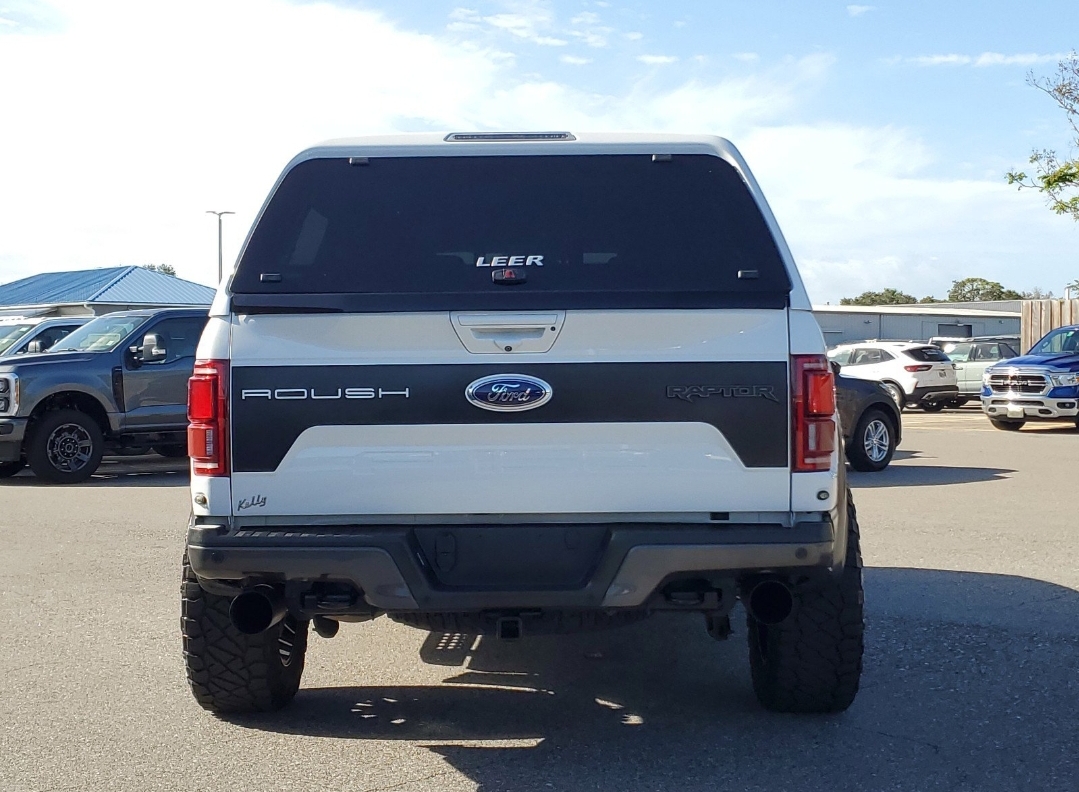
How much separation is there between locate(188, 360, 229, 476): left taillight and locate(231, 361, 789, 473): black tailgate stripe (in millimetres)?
115

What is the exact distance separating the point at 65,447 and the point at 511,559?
36.0ft

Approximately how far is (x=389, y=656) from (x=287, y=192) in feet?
7.96

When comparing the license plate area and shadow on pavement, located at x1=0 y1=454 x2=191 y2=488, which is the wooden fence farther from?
the license plate area

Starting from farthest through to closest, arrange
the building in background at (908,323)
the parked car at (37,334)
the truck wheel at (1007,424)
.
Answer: the building in background at (908,323)
the truck wheel at (1007,424)
the parked car at (37,334)

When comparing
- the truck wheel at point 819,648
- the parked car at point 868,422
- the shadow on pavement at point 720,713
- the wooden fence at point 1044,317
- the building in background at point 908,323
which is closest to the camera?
the shadow on pavement at point 720,713

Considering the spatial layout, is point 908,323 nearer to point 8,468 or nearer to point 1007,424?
point 1007,424

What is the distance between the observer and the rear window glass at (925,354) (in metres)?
26.1

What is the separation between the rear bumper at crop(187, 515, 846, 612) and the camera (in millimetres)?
3949

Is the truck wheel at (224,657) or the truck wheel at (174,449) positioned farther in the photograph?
the truck wheel at (174,449)

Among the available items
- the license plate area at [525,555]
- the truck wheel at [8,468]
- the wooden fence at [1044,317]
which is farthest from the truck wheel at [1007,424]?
the license plate area at [525,555]

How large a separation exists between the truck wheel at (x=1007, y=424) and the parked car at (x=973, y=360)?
18.3 ft

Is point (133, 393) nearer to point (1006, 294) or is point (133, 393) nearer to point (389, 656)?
point (389, 656)

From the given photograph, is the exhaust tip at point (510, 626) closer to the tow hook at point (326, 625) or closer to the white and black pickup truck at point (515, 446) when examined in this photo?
the white and black pickup truck at point (515, 446)

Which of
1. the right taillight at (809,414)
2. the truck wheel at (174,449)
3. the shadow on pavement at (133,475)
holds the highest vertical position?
the right taillight at (809,414)
